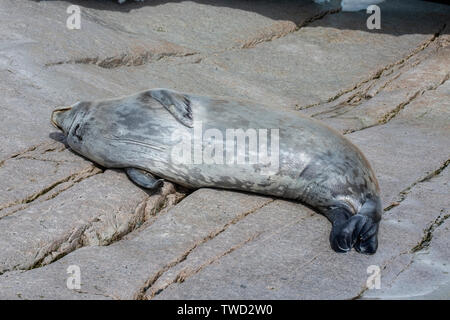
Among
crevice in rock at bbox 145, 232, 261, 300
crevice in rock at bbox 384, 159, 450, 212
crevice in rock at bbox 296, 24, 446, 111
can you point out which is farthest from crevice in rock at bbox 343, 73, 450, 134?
crevice in rock at bbox 145, 232, 261, 300

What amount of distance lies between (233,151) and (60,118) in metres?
1.38

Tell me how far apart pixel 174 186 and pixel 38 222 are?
1.03 m

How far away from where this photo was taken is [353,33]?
922 cm

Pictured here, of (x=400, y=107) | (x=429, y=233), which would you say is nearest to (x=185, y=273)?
(x=429, y=233)

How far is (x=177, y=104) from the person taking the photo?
198 inches

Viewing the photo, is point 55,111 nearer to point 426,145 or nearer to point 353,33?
point 426,145

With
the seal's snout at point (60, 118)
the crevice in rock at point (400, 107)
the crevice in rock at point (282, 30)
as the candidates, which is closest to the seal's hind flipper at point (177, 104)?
the seal's snout at point (60, 118)

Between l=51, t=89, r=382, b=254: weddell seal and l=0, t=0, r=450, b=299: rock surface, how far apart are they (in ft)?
0.36

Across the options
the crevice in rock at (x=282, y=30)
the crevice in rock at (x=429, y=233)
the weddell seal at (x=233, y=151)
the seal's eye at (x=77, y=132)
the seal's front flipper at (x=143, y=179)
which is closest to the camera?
the crevice in rock at (x=429, y=233)

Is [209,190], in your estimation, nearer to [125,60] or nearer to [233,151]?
[233,151]

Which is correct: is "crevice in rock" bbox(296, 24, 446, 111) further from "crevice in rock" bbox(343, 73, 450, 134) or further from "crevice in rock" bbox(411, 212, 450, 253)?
"crevice in rock" bbox(411, 212, 450, 253)

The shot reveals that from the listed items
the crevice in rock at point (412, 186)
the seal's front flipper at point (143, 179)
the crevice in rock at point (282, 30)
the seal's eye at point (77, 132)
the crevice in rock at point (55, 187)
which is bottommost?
the crevice in rock at point (412, 186)

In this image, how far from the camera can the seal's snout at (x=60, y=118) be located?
5.43 meters

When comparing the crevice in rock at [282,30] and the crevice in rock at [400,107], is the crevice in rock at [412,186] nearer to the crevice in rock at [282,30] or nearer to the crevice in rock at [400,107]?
the crevice in rock at [400,107]
